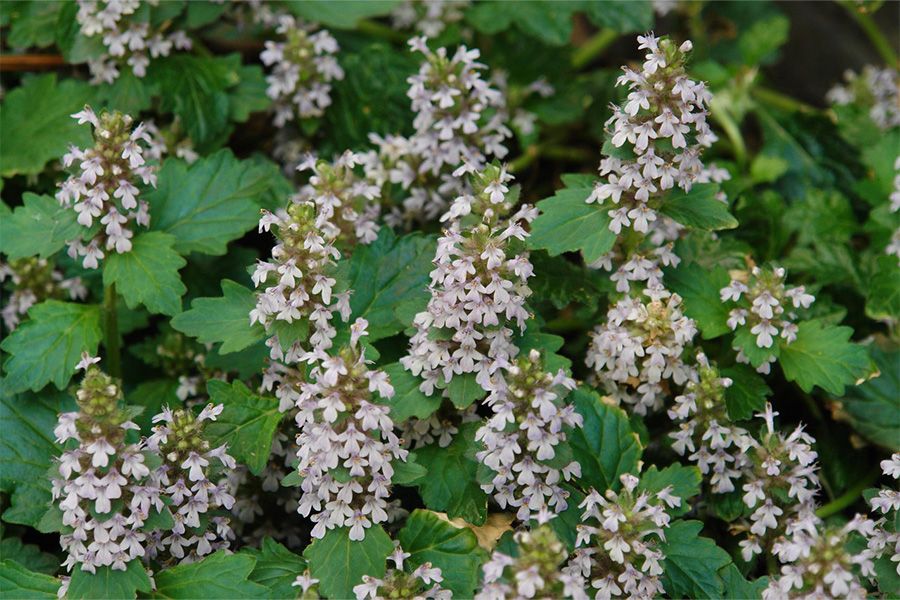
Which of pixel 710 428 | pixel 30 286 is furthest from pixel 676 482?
pixel 30 286

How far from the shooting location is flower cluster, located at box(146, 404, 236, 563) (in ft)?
9.22

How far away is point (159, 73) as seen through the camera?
3.98 meters

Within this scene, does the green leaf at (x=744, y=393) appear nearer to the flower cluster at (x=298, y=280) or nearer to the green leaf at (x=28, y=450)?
the flower cluster at (x=298, y=280)

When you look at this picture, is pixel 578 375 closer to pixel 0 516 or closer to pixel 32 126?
pixel 0 516

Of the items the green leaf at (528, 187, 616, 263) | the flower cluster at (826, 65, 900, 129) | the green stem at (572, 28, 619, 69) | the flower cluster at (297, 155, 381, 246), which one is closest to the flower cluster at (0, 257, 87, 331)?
the flower cluster at (297, 155, 381, 246)

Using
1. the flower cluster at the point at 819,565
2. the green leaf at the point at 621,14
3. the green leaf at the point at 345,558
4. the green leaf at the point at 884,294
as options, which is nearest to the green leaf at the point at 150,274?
the green leaf at the point at 345,558

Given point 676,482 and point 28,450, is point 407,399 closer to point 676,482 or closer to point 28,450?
point 676,482

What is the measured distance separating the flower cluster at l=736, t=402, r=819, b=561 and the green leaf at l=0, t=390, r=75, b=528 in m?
2.07

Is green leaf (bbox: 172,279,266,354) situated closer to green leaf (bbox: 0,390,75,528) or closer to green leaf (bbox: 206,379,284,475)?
green leaf (bbox: 206,379,284,475)

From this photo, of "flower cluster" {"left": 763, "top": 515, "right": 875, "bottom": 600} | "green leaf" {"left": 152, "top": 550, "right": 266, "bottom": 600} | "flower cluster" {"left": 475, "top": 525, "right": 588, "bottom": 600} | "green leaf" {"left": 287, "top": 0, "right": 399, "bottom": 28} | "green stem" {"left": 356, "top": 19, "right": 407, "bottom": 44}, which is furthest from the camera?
"green stem" {"left": 356, "top": 19, "right": 407, "bottom": 44}

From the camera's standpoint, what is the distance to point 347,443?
266 centimetres

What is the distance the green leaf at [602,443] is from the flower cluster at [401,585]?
0.57 meters

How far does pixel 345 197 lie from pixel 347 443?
38.3 inches

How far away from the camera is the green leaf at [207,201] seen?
345 centimetres
